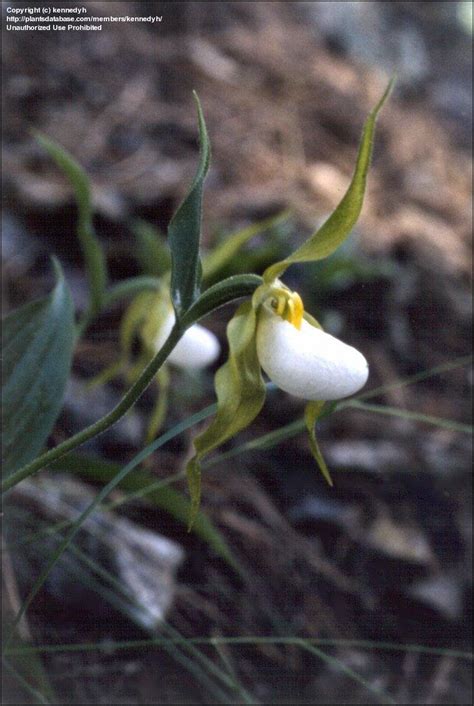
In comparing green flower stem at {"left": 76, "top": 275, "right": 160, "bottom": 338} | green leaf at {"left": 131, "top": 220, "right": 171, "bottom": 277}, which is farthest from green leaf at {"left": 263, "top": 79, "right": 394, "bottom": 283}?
green leaf at {"left": 131, "top": 220, "right": 171, "bottom": 277}

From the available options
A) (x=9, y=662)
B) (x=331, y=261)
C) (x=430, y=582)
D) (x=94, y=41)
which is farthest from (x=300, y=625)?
(x=94, y=41)

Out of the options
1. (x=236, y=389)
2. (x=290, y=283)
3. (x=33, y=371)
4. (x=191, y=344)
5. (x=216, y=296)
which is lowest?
(x=290, y=283)

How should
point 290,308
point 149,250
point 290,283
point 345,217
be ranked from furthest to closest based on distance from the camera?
point 290,283 < point 149,250 < point 290,308 < point 345,217

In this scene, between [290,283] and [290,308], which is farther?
[290,283]

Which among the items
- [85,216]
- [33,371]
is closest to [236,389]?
[33,371]

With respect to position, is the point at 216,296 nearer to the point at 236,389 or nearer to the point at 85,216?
the point at 236,389

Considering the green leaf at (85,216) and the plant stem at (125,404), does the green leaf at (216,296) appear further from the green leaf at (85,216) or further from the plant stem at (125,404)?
the green leaf at (85,216)

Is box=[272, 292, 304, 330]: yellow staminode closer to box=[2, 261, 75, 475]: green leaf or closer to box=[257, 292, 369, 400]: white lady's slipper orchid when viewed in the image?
box=[257, 292, 369, 400]: white lady's slipper orchid
